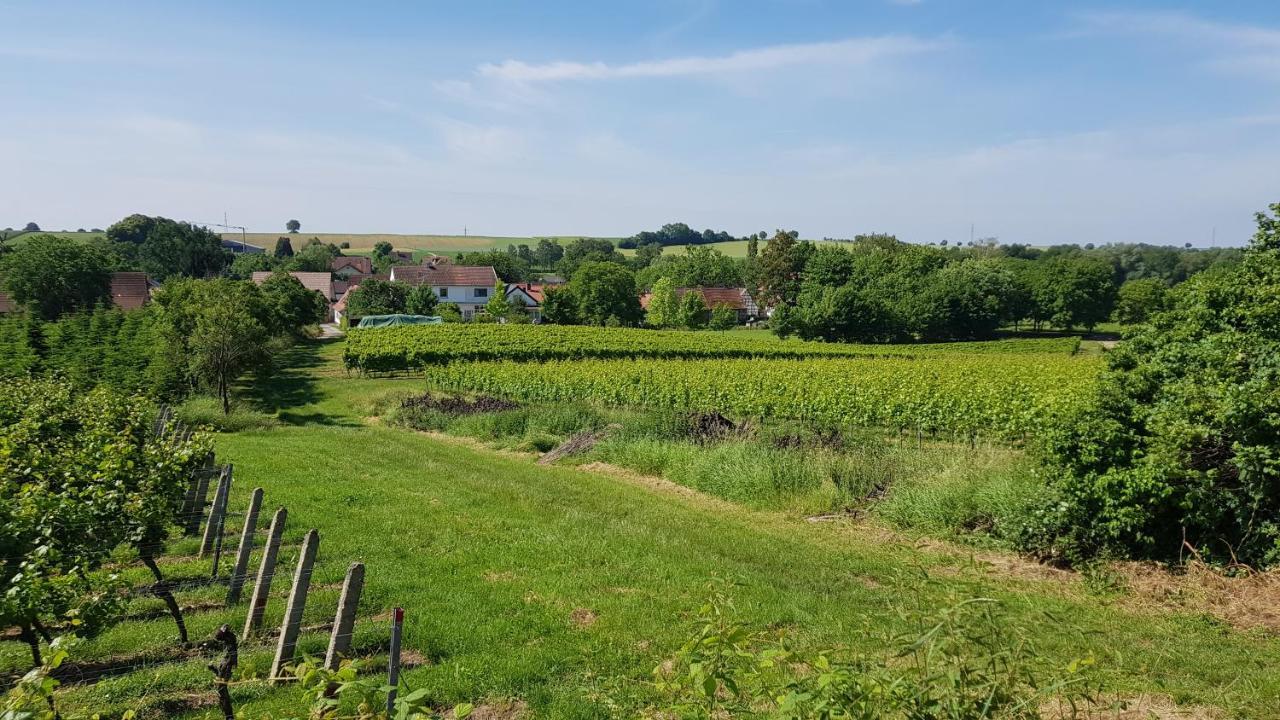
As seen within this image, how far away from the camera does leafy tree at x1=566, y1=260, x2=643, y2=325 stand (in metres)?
77.9

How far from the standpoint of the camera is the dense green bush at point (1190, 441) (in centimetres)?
866

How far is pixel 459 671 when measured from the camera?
227 inches

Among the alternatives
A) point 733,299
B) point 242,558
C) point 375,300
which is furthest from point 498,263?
point 242,558

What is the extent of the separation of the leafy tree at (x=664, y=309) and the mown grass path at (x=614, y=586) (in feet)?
227

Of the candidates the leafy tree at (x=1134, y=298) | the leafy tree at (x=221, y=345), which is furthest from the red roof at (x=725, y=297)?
the leafy tree at (x=221, y=345)

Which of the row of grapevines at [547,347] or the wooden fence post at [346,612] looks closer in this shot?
the wooden fence post at [346,612]

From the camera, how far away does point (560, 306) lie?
259 ft

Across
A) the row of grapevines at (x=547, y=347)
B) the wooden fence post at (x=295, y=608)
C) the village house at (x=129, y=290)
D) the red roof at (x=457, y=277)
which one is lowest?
the row of grapevines at (x=547, y=347)

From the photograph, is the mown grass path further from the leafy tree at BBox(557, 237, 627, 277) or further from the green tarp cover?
the leafy tree at BBox(557, 237, 627, 277)

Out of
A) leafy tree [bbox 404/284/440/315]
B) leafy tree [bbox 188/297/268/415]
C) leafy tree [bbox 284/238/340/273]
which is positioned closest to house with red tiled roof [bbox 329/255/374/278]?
leafy tree [bbox 284/238/340/273]

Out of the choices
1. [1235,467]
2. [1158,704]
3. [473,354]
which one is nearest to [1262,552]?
[1235,467]

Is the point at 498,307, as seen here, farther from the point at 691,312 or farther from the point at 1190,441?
the point at 1190,441

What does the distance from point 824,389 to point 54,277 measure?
63157 mm

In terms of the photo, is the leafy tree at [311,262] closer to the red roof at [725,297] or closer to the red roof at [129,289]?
the red roof at [129,289]
